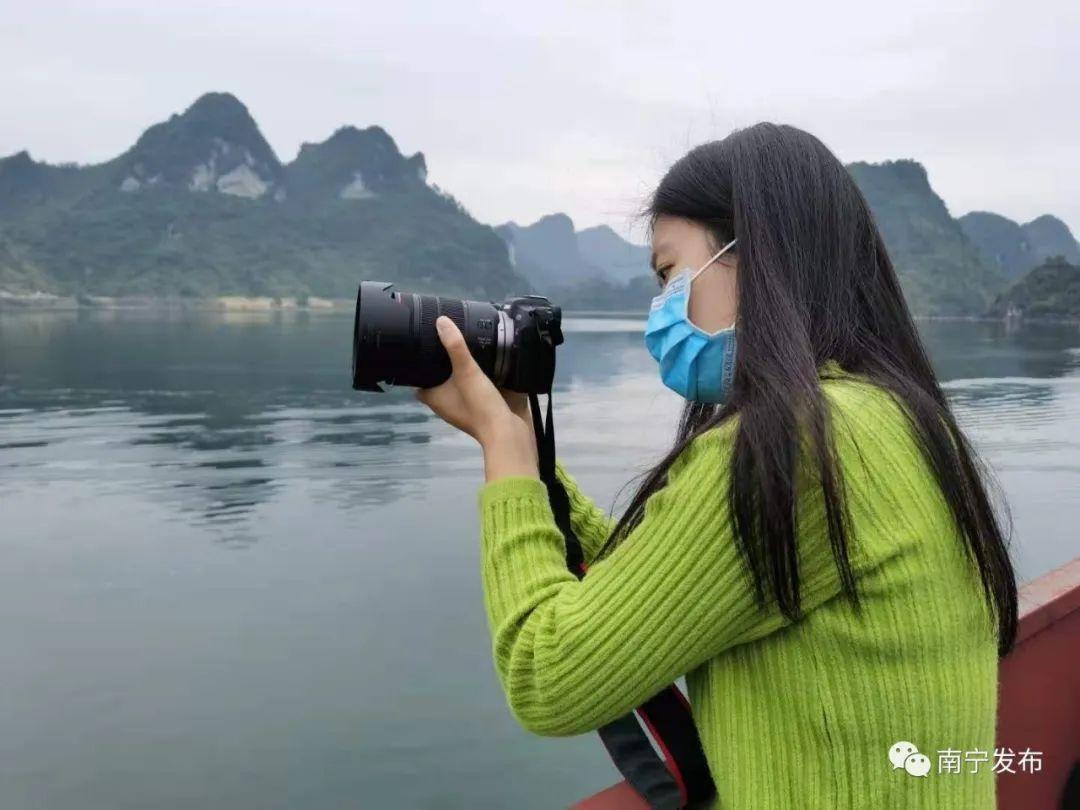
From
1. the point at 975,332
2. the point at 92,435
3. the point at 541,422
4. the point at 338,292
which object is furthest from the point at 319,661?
the point at 338,292

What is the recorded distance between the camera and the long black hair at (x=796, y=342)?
787mm

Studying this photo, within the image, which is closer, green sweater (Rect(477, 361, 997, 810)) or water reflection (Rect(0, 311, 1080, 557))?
green sweater (Rect(477, 361, 997, 810))

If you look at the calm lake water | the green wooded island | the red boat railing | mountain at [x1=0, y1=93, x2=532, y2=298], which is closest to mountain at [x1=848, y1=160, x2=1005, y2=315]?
the green wooded island

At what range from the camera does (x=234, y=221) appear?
87062mm

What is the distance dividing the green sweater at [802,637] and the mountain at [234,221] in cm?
7101

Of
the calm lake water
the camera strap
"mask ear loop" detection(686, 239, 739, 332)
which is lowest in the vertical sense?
the calm lake water

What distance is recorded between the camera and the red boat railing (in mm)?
1735

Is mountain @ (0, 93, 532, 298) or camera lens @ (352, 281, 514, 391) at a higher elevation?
mountain @ (0, 93, 532, 298)

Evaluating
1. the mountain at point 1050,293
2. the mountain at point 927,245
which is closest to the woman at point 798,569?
the mountain at point 1050,293

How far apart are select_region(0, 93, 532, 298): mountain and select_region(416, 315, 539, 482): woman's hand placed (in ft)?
232

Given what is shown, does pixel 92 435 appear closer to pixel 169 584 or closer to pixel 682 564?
pixel 169 584

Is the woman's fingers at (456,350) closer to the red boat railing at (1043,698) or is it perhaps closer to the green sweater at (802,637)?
the green sweater at (802,637)

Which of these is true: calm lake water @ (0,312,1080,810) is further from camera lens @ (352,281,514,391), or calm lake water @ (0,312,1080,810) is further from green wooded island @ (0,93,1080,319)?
green wooded island @ (0,93,1080,319)

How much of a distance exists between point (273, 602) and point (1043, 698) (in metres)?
4.48
